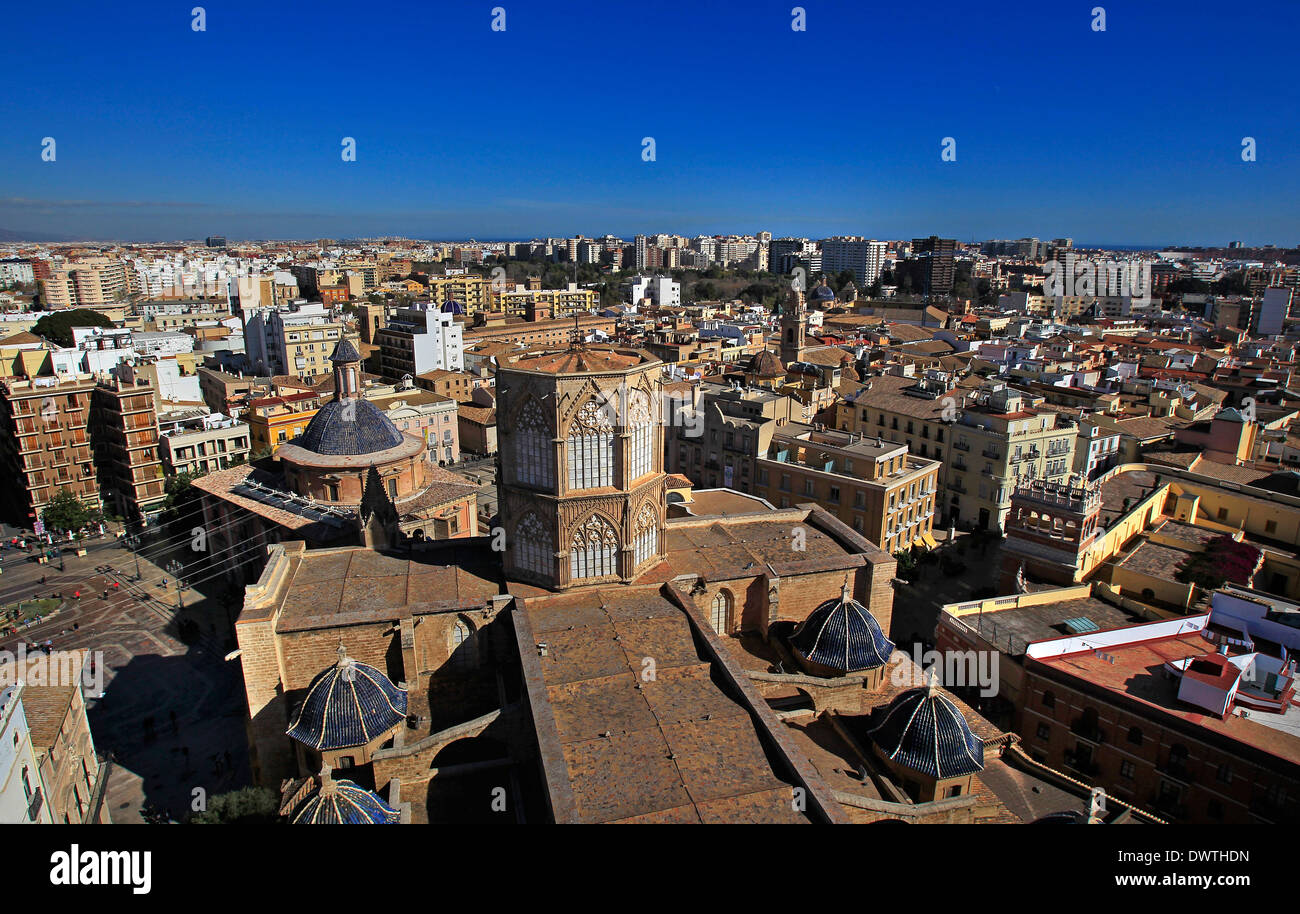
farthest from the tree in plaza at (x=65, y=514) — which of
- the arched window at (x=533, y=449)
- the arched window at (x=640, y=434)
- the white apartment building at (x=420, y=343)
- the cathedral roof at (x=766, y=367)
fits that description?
the cathedral roof at (x=766, y=367)

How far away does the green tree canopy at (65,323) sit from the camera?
88.5 m

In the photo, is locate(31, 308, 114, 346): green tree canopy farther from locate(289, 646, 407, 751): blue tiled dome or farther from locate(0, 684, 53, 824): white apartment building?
locate(289, 646, 407, 751): blue tiled dome

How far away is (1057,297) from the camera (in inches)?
6063

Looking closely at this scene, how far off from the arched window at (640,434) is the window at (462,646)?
6.44m

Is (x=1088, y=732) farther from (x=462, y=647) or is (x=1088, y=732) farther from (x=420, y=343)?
(x=420, y=343)

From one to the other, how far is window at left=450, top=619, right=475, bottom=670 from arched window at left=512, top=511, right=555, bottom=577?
7.63 ft

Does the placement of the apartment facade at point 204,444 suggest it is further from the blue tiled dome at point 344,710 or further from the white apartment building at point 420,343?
the blue tiled dome at point 344,710

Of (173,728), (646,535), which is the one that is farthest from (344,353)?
(646,535)

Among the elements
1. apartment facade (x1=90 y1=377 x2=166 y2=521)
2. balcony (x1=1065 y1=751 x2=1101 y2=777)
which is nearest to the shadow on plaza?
apartment facade (x1=90 y1=377 x2=166 y2=521)

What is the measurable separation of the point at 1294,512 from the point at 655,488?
108 feet

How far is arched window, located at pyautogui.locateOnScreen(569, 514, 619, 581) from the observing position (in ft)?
71.2

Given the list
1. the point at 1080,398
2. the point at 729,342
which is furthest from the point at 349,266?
the point at 1080,398
